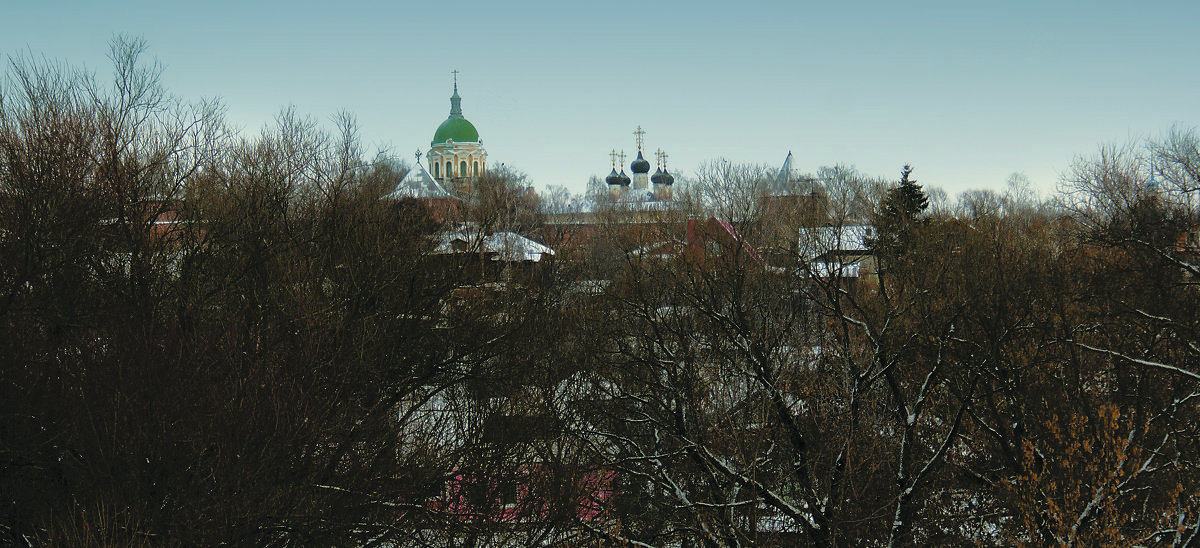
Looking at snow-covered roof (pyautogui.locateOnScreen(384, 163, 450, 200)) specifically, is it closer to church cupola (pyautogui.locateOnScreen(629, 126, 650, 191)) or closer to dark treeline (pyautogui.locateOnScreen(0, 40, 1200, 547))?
dark treeline (pyautogui.locateOnScreen(0, 40, 1200, 547))

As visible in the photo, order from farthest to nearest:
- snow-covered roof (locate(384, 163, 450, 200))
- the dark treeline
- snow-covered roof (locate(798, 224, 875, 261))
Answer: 1. snow-covered roof (locate(384, 163, 450, 200))
2. snow-covered roof (locate(798, 224, 875, 261))
3. the dark treeline

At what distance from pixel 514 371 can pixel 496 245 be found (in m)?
6.77

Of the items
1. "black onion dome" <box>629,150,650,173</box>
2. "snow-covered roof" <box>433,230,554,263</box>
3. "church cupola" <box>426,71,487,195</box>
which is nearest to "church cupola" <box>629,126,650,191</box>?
"black onion dome" <box>629,150,650,173</box>

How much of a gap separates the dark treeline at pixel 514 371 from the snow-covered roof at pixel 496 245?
1.41 feet

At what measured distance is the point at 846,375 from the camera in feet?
52.6

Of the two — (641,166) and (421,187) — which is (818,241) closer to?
(421,187)

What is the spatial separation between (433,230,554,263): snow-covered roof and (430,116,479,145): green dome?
60.6 m

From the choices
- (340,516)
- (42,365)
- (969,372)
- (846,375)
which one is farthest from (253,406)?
(969,372)

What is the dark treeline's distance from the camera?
977 centimetres

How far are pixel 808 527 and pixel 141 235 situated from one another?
9.92 metres

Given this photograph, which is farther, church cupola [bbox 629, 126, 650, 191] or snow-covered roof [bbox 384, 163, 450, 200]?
church cupola [bbox 629, 126, 650, 191]

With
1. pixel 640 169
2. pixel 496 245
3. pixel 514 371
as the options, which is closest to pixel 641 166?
pixel 640 169

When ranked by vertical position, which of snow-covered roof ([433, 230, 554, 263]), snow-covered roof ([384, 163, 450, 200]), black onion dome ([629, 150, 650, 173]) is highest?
black onion dome ([629, 150, 650, 173])

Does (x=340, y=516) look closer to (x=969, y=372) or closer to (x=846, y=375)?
(x=846, y=375)
